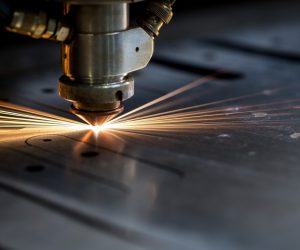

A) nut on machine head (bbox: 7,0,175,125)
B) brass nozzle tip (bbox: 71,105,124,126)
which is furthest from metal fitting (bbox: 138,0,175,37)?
brass nozzle tip (bbox: 71,105,124,126)

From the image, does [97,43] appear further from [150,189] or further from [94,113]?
[150,189]

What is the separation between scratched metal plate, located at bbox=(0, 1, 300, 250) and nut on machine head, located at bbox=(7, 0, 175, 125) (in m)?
0.09

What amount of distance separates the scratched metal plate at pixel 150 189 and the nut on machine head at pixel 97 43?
93 mm

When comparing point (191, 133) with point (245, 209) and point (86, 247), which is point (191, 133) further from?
point (86, 247)

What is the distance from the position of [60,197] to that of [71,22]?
0.95 feet

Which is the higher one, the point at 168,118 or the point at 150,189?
the point at 168,118

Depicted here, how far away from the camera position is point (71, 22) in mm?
985

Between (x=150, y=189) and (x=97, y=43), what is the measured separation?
25 cm

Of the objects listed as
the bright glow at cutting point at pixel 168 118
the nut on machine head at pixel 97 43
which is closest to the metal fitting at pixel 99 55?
the nut on machine head at pixel 97 43

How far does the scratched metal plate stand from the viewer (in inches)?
30.6

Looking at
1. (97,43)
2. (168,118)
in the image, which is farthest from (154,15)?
(168,118)

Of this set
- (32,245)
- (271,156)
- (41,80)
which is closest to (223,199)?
(271,156)

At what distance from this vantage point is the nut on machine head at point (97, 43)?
960 millimetres

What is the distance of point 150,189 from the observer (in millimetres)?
906
